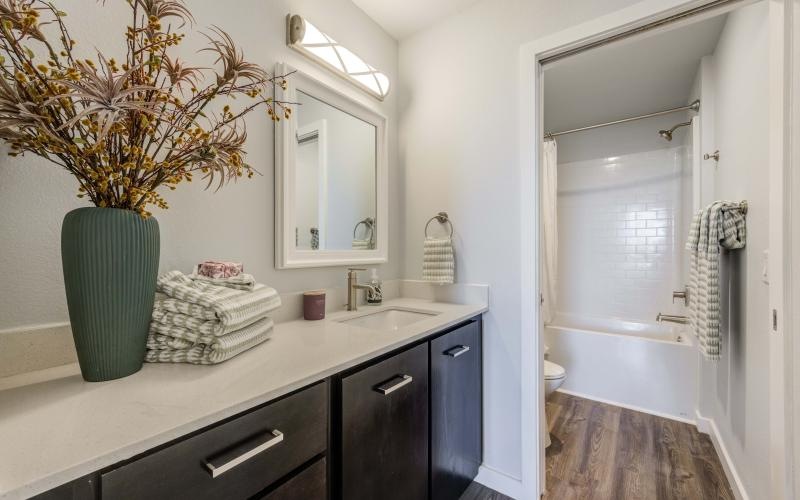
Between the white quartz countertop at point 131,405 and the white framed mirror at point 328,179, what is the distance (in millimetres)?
567

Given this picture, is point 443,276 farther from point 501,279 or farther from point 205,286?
point 205,286

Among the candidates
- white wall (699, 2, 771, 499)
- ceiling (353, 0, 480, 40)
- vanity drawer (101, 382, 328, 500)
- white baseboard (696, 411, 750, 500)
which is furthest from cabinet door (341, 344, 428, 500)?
ceiling (353, 0, 480, 40)

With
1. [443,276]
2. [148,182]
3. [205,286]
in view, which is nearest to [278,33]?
[148,182]

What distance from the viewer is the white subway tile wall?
2.86 m

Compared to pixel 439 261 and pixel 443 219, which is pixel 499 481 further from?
pixel 443 219

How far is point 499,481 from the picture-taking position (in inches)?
62.9

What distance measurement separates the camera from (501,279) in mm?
1652

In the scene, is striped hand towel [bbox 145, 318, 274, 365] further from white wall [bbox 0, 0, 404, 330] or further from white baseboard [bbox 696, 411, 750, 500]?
white baseboard [bbox 696, 411, 750, 500]

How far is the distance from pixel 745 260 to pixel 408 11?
79.4 inches

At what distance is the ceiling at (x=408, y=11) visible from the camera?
1745 millimetres

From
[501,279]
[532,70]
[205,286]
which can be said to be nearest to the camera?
[205,286]

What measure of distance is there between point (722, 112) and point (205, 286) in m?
2.65

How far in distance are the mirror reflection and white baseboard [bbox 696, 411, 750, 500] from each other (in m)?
2.01

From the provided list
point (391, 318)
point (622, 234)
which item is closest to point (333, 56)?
point (391, 318)
